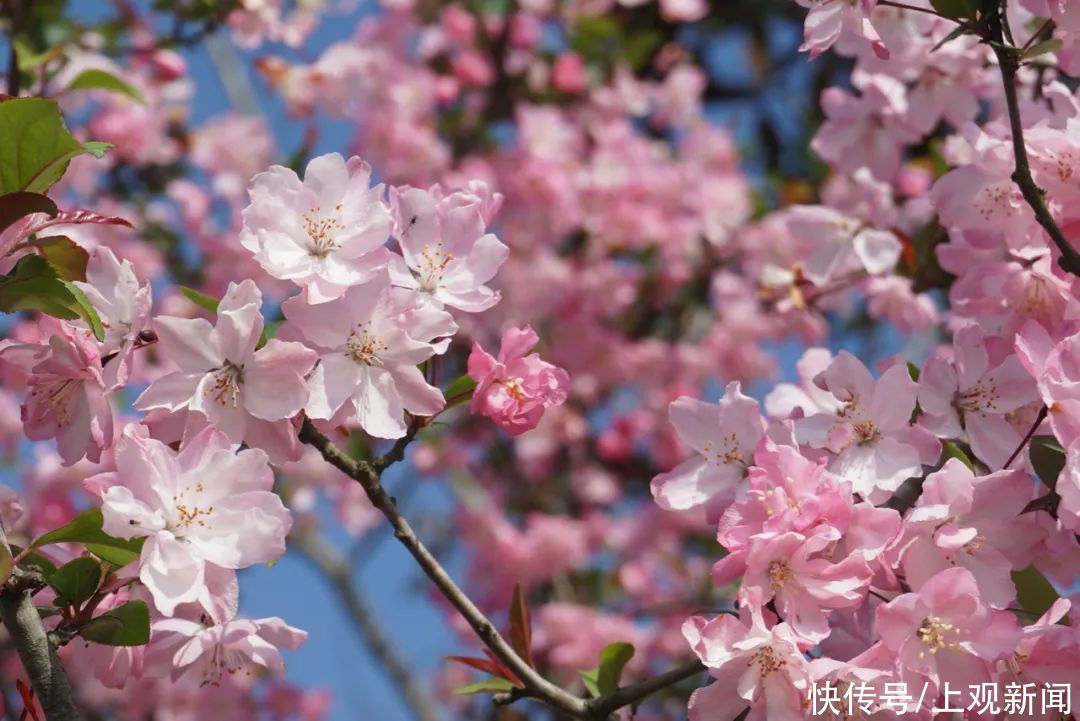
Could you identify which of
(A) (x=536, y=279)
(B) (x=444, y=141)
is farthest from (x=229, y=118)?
(A) (x=536, y=279)

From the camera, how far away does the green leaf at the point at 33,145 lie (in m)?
1.13

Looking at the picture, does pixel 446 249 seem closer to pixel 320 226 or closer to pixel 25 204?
pixel 320 226

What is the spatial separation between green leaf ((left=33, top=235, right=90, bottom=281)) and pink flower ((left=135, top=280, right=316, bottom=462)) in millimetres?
92

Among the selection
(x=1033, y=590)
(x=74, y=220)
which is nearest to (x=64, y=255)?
(x=74, y=220)

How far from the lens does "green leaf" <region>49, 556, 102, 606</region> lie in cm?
121

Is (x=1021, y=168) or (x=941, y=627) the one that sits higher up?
(x=1021, y=168)

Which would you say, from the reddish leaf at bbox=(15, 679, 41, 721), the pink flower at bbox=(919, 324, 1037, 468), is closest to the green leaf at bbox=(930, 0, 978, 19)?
the pink flower at bbox=(919, 324, 1037, 468)

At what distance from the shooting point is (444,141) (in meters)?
4.78

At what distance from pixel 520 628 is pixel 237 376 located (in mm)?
484

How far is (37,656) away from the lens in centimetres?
111

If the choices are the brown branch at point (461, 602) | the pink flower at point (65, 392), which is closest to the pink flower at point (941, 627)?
→ the brown branch at point (461, 602)

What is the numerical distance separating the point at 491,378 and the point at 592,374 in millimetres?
A: 3329

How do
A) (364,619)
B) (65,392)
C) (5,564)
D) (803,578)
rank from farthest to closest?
(364,619), (65,392), (803,578), (5,564)

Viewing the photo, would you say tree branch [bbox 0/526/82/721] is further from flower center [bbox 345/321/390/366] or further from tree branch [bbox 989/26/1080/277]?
tree branch [bbox 989/26/1080/277]
